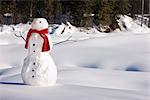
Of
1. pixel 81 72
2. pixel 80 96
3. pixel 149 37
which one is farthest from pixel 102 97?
pixel 149 37

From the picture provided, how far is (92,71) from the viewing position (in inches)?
273

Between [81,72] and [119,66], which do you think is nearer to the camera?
[81,72]

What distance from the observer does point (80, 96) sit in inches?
155

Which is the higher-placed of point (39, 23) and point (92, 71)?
point (39, 23)

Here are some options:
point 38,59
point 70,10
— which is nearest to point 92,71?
point 38,59

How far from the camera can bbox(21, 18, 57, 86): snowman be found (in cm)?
451

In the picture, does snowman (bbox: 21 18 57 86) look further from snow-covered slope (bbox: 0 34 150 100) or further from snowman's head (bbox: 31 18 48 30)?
snow-covered slope (bbox: 0 34 150 100)

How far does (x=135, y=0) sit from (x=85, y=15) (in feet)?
22.0

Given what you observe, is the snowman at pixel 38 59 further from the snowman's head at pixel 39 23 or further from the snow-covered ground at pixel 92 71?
the snow-covered ground at pixel 92 71

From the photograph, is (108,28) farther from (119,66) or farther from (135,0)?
(119,66)

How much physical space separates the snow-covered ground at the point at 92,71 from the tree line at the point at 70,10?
1284 cm

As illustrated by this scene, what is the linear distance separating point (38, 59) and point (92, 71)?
2553 millimetres

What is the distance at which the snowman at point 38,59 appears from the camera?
4.51 metres

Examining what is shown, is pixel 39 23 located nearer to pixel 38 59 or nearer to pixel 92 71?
pixel 38 59
